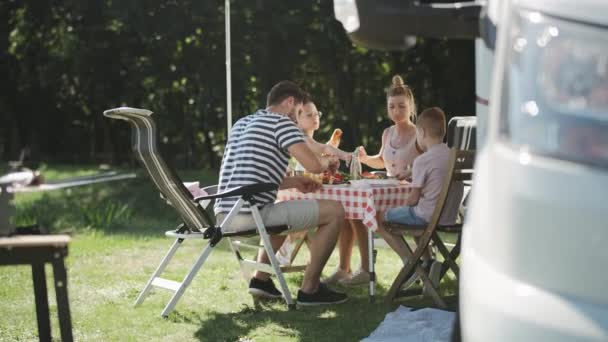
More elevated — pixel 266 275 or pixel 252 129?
pixel 252 129

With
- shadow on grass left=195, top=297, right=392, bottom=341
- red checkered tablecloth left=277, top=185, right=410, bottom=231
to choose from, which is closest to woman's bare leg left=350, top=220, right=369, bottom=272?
red checkered tablecloth left=277, top=185, right=410, bottom=231

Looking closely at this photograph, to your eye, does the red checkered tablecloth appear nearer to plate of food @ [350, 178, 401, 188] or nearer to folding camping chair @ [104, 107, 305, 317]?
plate of food @ [350, 178, 401, 188]

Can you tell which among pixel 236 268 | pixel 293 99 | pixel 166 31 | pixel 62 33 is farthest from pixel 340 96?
pixel 293 99

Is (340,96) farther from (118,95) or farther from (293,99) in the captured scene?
(293,99)

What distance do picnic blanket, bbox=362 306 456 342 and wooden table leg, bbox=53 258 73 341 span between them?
171cm

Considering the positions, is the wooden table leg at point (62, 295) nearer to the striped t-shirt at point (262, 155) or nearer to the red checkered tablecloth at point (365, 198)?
the striped t-shirt at point (262, 155)

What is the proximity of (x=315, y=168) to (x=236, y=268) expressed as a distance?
1.95m

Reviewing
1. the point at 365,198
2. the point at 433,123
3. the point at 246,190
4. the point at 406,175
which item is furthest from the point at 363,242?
the point at 246,190

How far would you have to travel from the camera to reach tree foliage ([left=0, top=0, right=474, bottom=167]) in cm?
1722

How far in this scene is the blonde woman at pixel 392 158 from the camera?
22.2 ft

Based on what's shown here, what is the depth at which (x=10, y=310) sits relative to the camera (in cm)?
600

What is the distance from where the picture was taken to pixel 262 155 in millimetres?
5926

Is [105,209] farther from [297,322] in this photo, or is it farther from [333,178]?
[297,322]

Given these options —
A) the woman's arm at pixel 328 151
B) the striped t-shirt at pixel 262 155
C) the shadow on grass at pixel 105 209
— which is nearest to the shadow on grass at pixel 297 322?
the striped t-shirt at pixel 262 155
